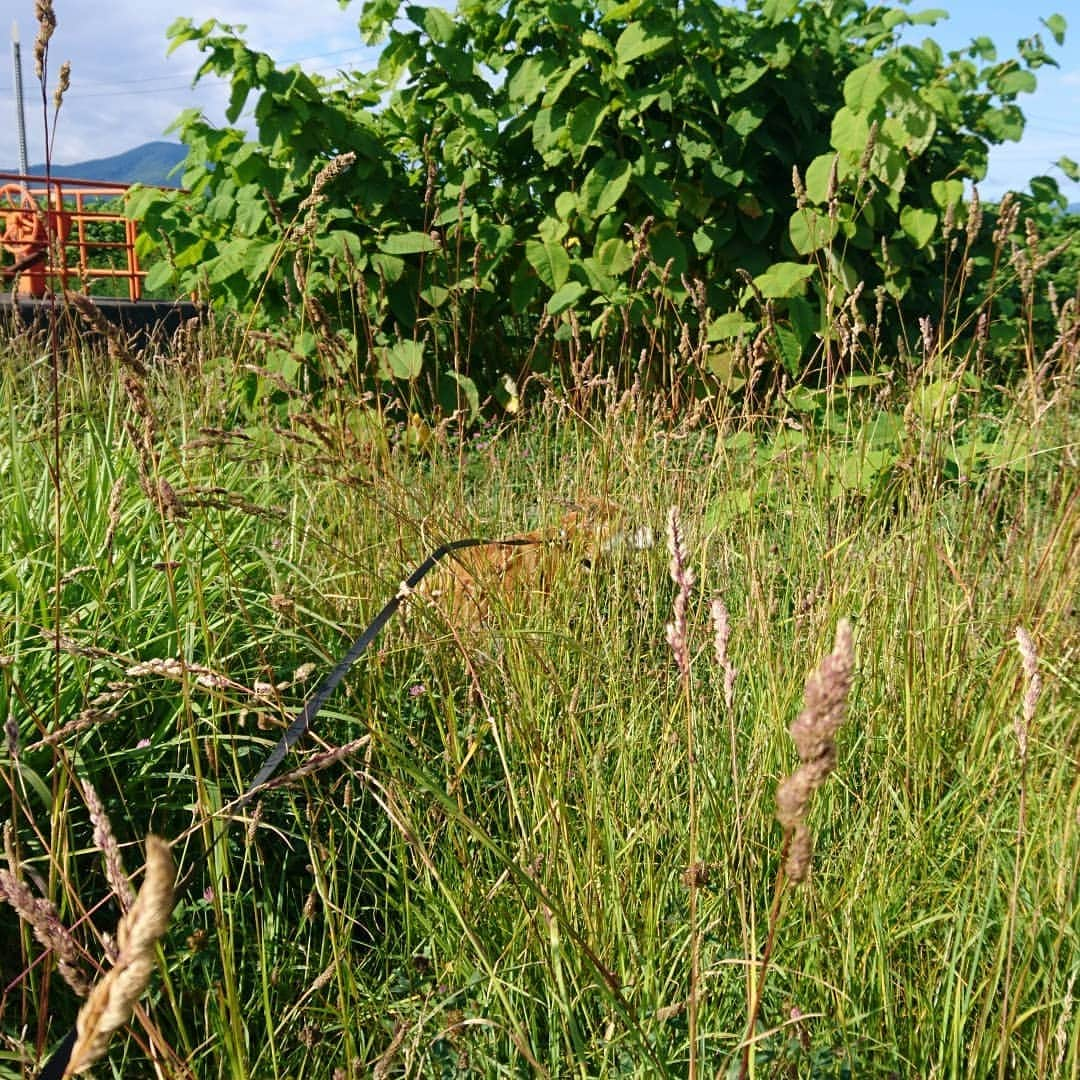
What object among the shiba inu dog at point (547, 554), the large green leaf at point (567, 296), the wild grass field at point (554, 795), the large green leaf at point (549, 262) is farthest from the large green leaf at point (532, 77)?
the shiba inu dog at point (547, 554)

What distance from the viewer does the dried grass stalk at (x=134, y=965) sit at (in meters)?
0.45

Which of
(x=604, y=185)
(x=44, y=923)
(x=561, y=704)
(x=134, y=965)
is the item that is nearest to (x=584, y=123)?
(x=604, y=185)

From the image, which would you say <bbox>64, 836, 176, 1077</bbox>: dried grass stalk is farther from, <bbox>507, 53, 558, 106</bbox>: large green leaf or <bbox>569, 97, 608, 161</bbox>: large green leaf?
<bbox>507, 53, 558, 106</bbox>: large green leaf

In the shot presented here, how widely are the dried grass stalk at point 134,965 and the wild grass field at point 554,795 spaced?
0.26 meters

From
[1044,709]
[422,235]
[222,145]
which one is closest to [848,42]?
[422,235]

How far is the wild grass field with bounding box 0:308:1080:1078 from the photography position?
4.17ft

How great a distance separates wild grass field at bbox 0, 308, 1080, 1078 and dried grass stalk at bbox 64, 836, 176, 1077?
257mm

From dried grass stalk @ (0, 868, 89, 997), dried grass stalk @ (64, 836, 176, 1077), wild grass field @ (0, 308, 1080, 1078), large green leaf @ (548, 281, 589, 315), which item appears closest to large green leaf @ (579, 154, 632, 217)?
large green leaf @ (548, 281, 589, 315)

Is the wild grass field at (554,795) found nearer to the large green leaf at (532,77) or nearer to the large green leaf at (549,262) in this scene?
the large green leaf at (549,262)

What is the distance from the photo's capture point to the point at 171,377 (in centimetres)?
518

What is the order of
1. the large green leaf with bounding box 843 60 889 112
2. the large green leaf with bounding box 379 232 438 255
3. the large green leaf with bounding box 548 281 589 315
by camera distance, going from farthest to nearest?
the large green leaf with bounding box 379 232 438 255, the large green leaf with bounding box 548 281 589 315, the large green leaf with bounding box 843 60 889 112

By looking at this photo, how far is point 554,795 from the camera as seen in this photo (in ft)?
5.43

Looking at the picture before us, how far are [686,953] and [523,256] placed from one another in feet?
11.9

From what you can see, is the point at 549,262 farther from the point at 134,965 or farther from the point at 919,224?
the point at 134,965
